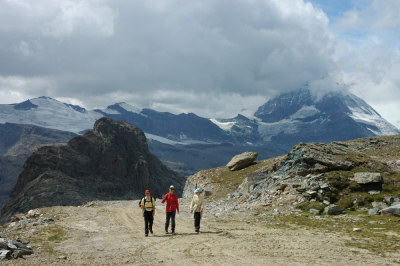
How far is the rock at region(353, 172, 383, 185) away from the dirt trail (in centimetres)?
1110

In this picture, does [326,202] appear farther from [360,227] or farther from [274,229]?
[274,229]

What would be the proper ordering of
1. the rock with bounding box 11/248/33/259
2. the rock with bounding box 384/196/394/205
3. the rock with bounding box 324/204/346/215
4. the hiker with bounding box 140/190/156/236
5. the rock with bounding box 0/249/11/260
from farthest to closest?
the rock with bounding box 384/196/394/205 < the rock with bounding box 324/204/346/215 < the hiker with bounding box 140/190/156/236 < the rock with bounding box 11/248/33/259 < the rock with bounding box 0/249/11/260

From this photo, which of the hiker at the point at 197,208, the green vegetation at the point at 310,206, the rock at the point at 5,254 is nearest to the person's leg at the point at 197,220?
the hiker at the point at 197,208

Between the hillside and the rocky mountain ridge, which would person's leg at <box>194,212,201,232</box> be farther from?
the rocky mountain ridge

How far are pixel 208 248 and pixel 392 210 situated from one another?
15726 millimetres

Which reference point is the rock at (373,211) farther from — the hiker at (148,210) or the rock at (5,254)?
the rock at (5,254)

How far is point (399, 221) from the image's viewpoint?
23844 mm

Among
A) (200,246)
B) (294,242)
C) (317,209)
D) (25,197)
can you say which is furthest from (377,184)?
(25,197)

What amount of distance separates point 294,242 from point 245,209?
14586 mm

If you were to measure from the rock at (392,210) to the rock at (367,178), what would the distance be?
4.29 meters

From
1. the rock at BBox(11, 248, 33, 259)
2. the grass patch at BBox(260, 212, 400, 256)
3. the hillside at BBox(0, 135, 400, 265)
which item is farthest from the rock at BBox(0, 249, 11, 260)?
the grass patch at BBox(260, 212, 400, 256)

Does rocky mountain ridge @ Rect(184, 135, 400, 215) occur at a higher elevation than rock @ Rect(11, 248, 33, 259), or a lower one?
higher

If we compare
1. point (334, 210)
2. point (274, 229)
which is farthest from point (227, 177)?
point (274, 229)

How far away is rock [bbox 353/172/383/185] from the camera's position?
30531mm
